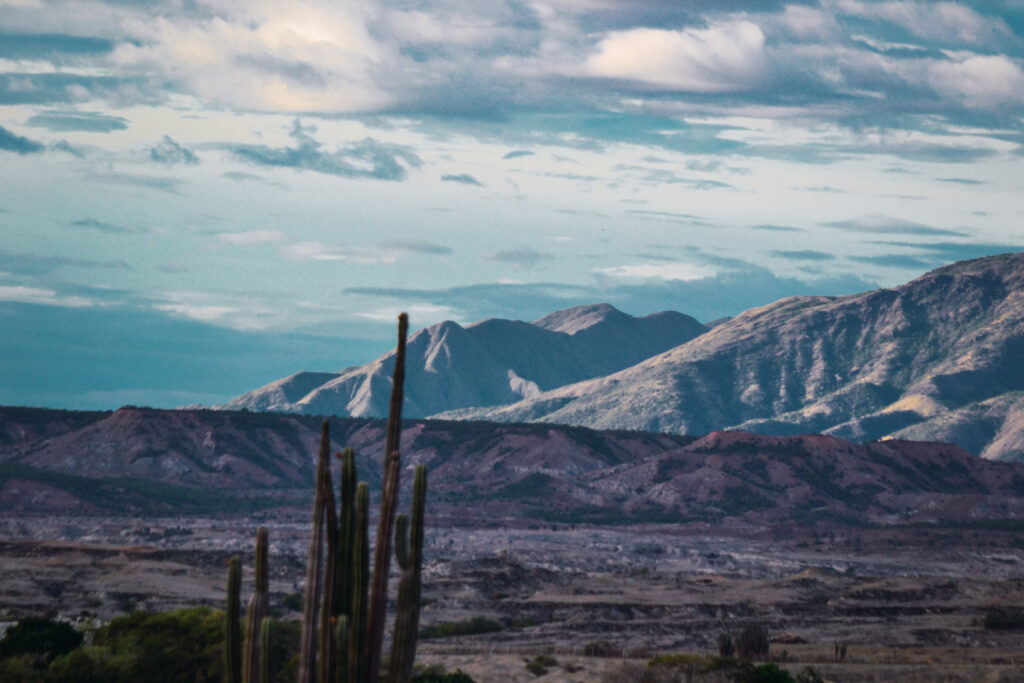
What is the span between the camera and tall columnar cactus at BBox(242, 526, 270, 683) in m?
20.6

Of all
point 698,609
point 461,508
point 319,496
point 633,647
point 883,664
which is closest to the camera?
point 319,496

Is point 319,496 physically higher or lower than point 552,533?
higher

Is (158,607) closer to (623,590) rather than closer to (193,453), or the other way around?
(623,590)

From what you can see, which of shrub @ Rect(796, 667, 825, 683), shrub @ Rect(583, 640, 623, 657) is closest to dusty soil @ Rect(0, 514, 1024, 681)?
shrub @ Rect(583, 640, 623, 657)

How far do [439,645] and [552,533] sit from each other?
5925cm

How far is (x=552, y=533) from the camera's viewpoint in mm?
114938

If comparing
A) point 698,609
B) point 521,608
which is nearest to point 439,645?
point 521,608

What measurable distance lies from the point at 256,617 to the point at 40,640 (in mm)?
23313

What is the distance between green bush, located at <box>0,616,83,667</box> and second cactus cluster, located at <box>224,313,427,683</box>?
67.0ft

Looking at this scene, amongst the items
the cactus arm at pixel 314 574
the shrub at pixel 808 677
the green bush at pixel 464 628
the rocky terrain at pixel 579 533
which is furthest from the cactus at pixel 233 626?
the green bush at pixel 464 628

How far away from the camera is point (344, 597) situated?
70.9 ft

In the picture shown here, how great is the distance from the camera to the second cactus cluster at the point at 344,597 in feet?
68.4

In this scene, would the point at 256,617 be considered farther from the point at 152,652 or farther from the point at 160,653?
the point at 152,652

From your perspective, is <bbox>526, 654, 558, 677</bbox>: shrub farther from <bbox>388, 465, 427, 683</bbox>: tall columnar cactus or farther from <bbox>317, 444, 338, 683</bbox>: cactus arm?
<bbox>317, 444, 338, 683</bbox>: cactus arm
